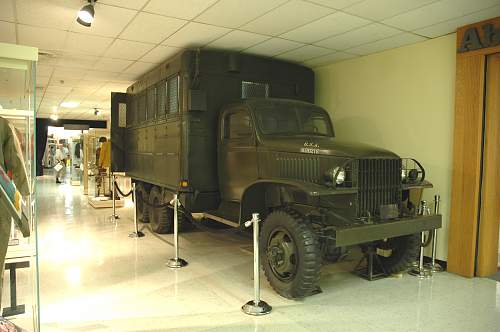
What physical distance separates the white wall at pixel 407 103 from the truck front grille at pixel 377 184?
1.29 m

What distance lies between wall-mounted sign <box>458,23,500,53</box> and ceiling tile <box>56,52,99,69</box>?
5182 mm

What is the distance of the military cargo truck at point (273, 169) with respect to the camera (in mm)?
3295

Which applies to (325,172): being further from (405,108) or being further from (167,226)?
(167,226)

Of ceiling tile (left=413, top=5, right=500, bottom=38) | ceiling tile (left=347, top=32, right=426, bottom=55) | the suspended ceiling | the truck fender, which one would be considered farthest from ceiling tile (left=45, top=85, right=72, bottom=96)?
ceiling tile (left=413, top=5, right=500, bottom=38)

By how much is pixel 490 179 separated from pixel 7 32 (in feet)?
19.8

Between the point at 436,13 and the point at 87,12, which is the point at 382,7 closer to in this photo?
the point at 436,13

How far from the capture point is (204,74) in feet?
16.4

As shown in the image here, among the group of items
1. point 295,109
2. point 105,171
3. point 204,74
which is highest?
point 204,74

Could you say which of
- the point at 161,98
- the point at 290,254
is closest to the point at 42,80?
the point at 161,98

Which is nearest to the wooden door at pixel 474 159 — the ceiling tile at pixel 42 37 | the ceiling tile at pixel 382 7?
the ceiling tile at pixel 382 7

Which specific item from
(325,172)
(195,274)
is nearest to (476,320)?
(325,172)

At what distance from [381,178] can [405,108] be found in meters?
1.89

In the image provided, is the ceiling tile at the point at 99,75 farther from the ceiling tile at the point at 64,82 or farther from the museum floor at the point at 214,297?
the museum floor at the point at 214,297

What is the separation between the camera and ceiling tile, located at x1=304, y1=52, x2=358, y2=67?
18.0 ft
